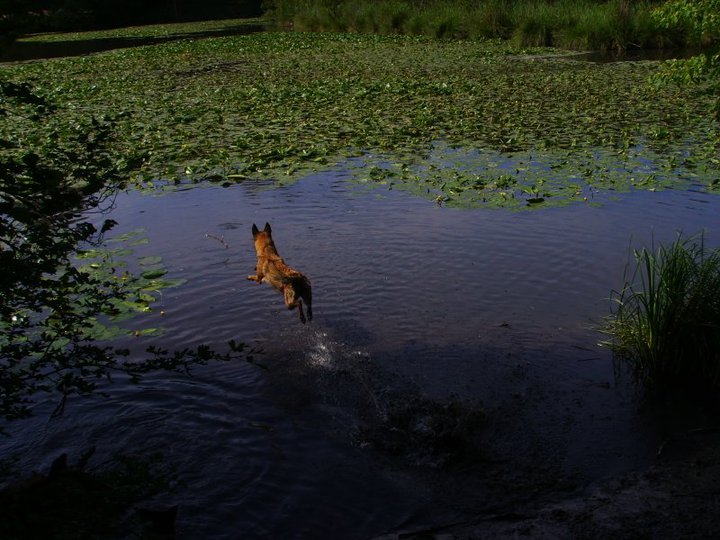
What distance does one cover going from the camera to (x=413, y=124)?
13.5 metres

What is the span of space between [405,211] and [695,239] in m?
3.45

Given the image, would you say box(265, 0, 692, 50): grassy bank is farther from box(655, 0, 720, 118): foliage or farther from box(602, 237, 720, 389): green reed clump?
box(602, 237, 720, 389): green reed clump

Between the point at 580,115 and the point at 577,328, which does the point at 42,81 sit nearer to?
the point at 580,115

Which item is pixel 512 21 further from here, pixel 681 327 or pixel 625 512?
pixel 625 512

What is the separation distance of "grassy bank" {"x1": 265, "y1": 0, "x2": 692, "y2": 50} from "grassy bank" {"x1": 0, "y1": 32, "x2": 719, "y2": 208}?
114 inches

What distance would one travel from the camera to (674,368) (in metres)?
5.22

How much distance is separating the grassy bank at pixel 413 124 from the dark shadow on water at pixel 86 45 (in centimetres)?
819

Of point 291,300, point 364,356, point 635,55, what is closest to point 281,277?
point 291,300

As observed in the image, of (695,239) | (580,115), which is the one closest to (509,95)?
(580,115)

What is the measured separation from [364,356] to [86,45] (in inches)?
1334

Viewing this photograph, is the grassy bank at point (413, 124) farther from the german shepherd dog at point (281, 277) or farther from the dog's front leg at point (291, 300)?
the dog's front leg at point (291, 300)

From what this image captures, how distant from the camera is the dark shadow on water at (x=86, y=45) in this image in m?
30.4

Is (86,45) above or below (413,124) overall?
above

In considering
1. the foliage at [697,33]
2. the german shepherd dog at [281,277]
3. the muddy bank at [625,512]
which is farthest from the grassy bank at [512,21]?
the muddy bank at [625,512]
